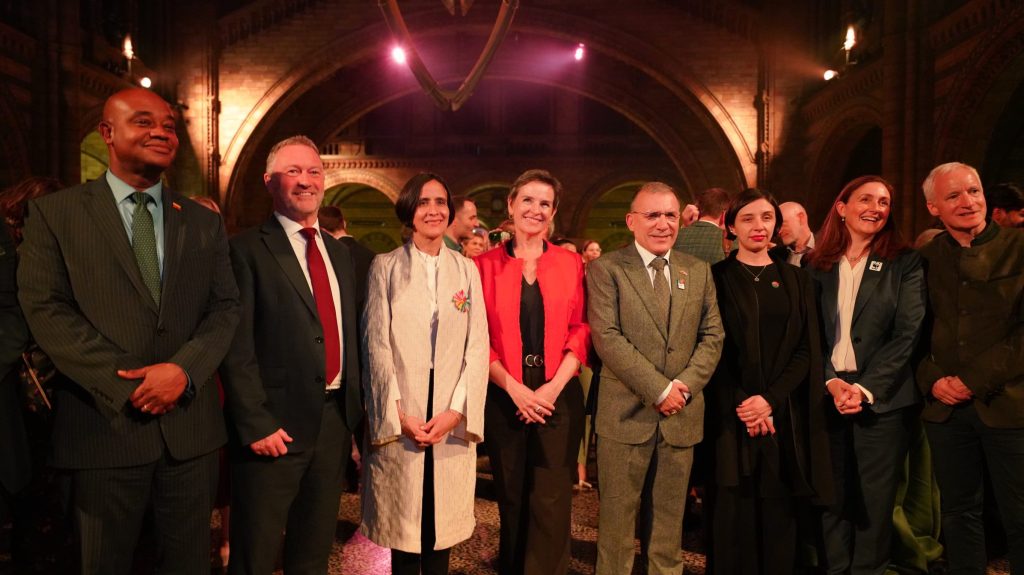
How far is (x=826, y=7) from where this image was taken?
39.2 ft

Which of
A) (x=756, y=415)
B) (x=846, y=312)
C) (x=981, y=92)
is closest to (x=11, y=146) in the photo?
(x=756, y=415)

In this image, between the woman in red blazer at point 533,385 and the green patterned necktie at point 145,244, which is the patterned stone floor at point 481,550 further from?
the green patterned necktie at point 145,244

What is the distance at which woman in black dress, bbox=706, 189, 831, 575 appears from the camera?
274 centimetres

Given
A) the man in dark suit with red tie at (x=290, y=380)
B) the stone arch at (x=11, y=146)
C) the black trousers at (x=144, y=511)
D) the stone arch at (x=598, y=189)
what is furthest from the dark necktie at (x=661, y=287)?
the stone arch at (x=598, y=189)

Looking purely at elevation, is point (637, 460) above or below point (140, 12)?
below

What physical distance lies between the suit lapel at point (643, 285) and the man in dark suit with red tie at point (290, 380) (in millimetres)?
1082

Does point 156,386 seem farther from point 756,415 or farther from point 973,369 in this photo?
point 973,369

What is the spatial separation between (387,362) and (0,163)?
9505 mm

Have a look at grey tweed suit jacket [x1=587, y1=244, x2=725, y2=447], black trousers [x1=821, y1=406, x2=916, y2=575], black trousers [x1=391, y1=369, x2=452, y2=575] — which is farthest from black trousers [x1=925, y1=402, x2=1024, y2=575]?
black trousers [x1=391, y1=369, x2=452, y2=575]

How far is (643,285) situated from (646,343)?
0.75 feet

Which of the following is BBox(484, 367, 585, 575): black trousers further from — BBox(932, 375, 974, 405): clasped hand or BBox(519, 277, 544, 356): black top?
BBox(932, 375, 974, 405): clasped hand

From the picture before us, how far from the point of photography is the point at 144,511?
2076 millimetres

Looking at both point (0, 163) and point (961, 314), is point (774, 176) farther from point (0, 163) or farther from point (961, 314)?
point (0, 163)

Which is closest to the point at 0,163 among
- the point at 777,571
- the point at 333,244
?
the point at 333,244
